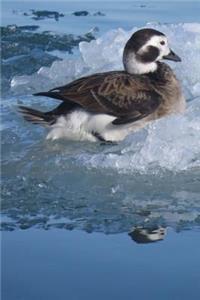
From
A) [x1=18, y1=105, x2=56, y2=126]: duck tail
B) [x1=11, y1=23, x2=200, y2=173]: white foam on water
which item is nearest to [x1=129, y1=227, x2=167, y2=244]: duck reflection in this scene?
[x1=11, y1=23, x2=200, y2=173]: white foam on water

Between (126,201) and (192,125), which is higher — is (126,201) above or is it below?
below

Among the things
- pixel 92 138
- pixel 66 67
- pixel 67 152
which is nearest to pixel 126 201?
pixel 67 152

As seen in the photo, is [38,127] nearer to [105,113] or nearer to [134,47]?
[105,113]

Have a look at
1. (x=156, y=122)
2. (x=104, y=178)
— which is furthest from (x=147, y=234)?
(x=156, y=122)

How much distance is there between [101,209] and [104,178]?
0.47 meters

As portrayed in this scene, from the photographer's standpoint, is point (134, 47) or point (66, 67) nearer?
point (134, 47)

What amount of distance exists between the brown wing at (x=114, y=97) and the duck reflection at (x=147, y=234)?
1872 millimetres

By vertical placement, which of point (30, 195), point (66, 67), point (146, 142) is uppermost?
point (66, 67)

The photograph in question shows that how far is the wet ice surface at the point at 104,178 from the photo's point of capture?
5.02 meters

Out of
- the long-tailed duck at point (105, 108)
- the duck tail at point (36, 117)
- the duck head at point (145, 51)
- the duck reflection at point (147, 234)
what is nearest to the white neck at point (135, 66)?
the duck head at point (145, 51)

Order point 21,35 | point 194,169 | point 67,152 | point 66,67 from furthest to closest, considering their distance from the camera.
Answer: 1. point 21,35
2. point 66,67
3. point 67,152
4. point 194,169

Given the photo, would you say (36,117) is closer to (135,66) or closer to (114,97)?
(114,97)

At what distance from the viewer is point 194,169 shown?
569cm

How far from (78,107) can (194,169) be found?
1.32 m
